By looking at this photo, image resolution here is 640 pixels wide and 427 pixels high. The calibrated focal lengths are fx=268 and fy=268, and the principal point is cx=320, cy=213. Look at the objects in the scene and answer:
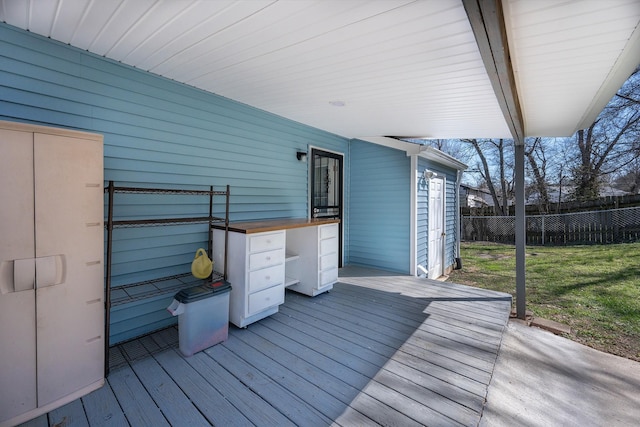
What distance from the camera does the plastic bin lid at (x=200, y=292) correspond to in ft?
7.47

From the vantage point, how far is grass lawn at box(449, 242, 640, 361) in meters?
3.39

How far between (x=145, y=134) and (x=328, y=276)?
2.77 meters

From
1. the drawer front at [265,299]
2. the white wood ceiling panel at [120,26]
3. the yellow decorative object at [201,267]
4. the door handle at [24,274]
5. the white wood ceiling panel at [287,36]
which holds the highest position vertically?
the white wood ceiling panel at [120,26]

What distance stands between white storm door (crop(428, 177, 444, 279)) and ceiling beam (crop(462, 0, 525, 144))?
133 inches

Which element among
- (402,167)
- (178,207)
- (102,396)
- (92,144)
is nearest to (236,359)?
(102,396)

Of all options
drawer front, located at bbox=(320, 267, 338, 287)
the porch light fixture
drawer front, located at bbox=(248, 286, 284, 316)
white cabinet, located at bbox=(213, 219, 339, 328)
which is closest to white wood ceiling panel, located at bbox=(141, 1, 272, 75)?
white cabinet, located at bbox=(213, 219, 339, 328)

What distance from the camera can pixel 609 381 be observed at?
2.25 meters

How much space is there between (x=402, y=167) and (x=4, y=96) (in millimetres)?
4881

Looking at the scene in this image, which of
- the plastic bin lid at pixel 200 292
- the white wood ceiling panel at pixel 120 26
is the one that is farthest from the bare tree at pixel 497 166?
the white wood ceiling panel at pixel 120 26

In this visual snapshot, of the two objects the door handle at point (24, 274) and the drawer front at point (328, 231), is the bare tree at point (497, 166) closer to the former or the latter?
the drawer front at point (328, 231)

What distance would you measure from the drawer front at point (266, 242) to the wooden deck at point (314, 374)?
2.71 ft

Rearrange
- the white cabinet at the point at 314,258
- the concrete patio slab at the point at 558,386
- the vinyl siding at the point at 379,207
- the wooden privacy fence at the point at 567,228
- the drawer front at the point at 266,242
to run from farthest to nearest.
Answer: the wooden privacy fence at the point at 567,228, the vinyl siding at the point at 379,207, the white cabinet at the point at 314,258, the drawer front at the point at 266,242, the concrete patio slab at the point at 558,386

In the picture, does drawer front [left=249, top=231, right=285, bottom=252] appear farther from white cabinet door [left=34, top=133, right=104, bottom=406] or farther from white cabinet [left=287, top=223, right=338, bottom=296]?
white cabinet door [left=34, top=133, right=104, bottom=406]

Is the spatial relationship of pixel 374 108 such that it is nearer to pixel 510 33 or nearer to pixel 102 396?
pixel 510 33
